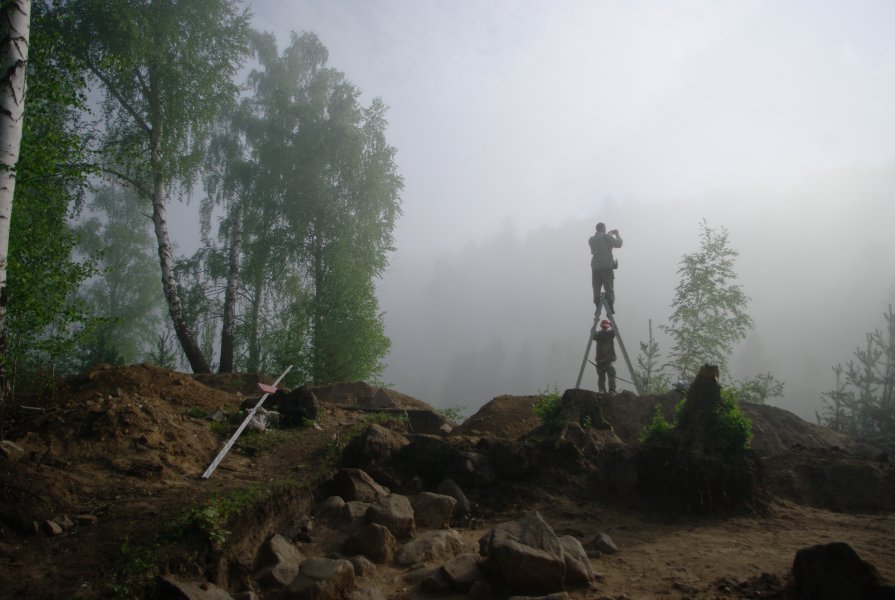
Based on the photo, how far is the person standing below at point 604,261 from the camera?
12.1 metres

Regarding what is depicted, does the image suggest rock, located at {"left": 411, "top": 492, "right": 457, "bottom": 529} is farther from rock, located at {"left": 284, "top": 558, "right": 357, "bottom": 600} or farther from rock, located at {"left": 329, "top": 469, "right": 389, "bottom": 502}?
rock, located at {"left": 284, "top": 558, "right": 357, "bottom": 600}

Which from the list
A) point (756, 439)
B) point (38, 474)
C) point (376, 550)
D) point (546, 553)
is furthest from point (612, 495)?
point (38, 474)

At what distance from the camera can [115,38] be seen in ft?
46.9

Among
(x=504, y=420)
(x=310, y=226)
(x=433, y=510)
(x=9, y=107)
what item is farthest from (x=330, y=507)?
(x=310, y=226)

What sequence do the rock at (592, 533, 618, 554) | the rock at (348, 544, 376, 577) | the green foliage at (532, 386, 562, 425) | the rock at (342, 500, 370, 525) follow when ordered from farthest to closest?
the green foliage at (532, 386, 562, 425) < the rock at (342, 500, 370, 525) < the rock at (592, 533, 618, 554) < the rock at (348, 544, 376, 577)

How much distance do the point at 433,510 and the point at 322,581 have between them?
2.24 m

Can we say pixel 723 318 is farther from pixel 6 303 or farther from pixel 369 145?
pixel 6 303

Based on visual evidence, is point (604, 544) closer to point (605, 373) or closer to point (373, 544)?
point (373, 544)

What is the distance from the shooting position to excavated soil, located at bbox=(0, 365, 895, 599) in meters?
4.35

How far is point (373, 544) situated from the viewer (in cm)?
554

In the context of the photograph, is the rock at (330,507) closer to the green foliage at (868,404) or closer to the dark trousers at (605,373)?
the dark trousers at (605,373)

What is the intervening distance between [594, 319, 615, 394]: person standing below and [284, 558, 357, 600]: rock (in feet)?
28.1

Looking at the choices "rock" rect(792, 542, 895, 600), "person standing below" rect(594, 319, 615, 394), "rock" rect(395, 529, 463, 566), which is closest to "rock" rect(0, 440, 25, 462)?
"rock" rect(395, 529, 463, 566)

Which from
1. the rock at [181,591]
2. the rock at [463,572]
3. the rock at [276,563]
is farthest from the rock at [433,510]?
the rock at [181,591]
